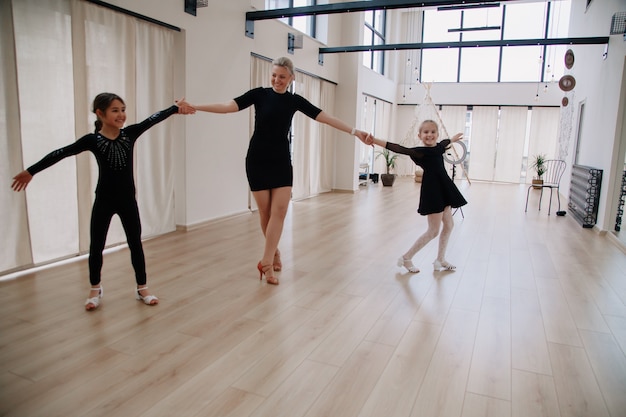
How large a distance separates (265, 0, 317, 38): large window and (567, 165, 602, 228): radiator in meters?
5.02

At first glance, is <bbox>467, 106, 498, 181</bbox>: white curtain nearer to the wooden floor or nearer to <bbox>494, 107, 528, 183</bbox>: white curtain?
<bbox>494, 107, 528, 183</bbox>: white curtain

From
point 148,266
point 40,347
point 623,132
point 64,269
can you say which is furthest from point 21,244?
point 623,132

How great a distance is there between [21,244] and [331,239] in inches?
114

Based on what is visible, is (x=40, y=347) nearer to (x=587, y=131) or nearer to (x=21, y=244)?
(x=21, y=244)

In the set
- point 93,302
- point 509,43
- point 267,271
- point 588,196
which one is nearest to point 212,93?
point 267,271

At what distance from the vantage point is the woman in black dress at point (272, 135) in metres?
3.02

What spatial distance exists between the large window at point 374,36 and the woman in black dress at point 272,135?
28.3 feet

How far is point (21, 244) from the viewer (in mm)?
3420

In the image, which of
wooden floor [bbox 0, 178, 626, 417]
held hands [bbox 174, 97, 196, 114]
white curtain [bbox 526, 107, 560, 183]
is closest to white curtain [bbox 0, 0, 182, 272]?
wooden floor [bbox 0, 178, 626, 417]

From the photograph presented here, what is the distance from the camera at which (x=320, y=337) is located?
2441mm

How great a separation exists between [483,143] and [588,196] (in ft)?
24.6

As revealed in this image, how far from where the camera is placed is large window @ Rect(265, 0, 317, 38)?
7.07 m

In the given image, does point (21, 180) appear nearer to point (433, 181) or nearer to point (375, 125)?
point (433, 181)

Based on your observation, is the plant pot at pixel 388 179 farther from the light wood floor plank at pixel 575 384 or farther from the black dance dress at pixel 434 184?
the light wood floor plank at pixel 575 384
